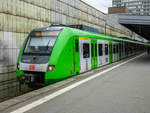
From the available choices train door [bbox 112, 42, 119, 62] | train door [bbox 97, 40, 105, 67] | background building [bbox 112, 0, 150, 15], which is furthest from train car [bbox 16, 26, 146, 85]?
background building [bbox 112, 0, 150, 15]

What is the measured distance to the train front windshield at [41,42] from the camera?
26.8 feet

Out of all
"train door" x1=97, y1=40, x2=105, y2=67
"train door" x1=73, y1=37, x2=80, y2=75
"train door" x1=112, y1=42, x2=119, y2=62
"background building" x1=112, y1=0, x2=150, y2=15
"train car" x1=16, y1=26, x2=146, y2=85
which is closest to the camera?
"train car" x1=16, y1=26, x2=146, y2=85

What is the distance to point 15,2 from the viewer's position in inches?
602

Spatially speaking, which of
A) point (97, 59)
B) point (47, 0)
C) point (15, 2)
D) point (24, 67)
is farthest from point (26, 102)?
point (47, 0)

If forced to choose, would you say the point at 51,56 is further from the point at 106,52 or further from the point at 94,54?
the point at 106,52

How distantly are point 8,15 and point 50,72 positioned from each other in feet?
29.0

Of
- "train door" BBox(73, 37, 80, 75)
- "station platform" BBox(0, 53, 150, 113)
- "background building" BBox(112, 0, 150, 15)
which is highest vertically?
"background building" BBox(112, 0, 150, 15)

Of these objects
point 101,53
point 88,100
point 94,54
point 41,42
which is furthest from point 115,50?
point 88,100

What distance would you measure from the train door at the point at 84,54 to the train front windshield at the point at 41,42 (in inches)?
82.4

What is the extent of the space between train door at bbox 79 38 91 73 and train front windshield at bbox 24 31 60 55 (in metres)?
2.09

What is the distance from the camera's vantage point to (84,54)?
1059 centimetres

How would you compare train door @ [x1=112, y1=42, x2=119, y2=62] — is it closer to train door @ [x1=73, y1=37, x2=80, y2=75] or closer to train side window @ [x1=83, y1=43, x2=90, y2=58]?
train side window @ [x1=83, y1=43, x2=90, y2=58]

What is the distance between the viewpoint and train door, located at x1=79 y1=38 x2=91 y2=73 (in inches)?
400

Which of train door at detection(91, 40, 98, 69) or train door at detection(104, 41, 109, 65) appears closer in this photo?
train door at detection(91, 40, 98, 69)
